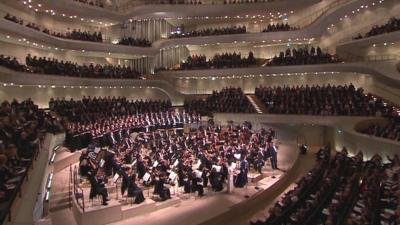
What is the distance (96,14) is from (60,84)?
7977mm

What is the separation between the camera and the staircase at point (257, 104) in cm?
2262

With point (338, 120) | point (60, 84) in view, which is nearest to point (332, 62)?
point (338, 120)

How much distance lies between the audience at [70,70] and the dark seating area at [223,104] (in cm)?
460

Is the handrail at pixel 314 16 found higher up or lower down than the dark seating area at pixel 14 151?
higher up

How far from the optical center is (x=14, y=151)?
7.74 m

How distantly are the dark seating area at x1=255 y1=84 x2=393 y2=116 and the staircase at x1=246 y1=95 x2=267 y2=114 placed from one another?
24cm

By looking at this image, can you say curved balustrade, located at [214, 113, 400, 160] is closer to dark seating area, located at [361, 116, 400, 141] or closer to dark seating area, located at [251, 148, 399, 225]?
dark seating area, located at [361, 116, 400, 141]

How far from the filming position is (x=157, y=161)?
1157 cm

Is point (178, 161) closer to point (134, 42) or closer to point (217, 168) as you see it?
point (217, 168)

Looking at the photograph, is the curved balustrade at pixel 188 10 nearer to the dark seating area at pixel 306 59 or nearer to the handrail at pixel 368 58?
the dark seating area at pixel 306 59

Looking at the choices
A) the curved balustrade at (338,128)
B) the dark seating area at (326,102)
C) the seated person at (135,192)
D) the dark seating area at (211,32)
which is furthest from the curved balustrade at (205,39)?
the seated person at (135,192)

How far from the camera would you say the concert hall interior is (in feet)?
31.0

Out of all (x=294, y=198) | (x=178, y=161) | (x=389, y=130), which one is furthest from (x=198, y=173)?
(x=389, y=130)

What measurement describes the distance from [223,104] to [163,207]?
1340cm
